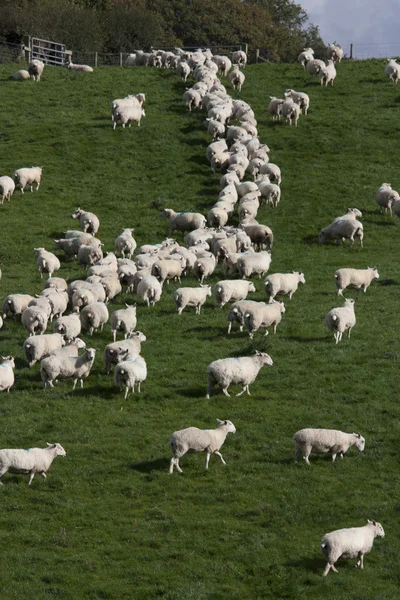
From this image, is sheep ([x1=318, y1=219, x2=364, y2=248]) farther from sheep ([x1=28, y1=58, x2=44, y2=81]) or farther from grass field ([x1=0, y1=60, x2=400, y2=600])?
sheep ([x1=28, y1=58, x2=44, y2=81])

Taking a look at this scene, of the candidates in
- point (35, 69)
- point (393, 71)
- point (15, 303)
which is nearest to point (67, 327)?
point (15, 303)

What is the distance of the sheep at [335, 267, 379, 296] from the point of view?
1374 inches

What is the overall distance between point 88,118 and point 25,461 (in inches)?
1515

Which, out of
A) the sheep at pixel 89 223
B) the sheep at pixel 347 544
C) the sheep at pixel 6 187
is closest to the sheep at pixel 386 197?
the sheep at pixel 89 223

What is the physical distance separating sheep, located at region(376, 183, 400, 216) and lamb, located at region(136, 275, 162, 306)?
15.8 meters

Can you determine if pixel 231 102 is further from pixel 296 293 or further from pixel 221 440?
pixel 221 440

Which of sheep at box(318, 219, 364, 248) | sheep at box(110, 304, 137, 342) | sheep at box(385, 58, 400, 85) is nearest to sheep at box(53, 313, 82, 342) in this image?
sheep at box(110, 304, 137, 342)

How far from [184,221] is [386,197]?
31.1 ft

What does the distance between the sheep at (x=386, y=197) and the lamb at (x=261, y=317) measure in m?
16.2

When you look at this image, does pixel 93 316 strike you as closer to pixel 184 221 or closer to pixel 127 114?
pixel 184 221

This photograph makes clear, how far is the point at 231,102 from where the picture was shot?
55.6m

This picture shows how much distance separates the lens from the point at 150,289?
110 ft

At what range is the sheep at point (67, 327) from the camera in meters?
29.3

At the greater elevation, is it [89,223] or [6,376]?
[89,223]
